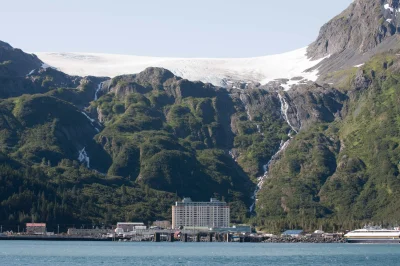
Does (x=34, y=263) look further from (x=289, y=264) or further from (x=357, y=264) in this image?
(x=357, y=264)

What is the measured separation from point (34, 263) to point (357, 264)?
62.2 metres

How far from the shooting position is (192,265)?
19175cm

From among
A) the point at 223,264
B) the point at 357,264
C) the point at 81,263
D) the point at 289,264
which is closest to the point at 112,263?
the point at 81,263

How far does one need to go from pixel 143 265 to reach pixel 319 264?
3389 cm

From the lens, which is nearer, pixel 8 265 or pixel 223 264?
pixel 8 265

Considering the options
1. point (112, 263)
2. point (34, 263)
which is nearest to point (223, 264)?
point (112, 263)

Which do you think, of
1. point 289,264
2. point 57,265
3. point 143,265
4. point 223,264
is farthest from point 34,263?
point 289,264

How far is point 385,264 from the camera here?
652 ft

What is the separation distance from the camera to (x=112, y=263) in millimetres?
197750

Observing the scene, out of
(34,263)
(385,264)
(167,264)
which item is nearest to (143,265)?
(167,264)

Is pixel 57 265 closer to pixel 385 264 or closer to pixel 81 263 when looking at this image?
pixel 81 263

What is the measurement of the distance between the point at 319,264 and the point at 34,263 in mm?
54160

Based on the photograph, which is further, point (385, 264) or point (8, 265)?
point (385, 264)

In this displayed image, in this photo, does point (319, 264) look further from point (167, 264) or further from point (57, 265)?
point (57, 265)
